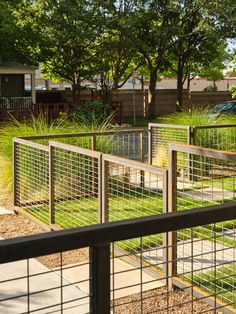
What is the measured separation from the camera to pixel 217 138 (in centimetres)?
1184

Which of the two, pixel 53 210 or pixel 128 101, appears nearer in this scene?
pixel 53 210

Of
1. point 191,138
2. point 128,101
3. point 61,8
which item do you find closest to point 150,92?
point 128,101

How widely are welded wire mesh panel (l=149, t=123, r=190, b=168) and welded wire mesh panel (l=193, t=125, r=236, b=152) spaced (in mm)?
406

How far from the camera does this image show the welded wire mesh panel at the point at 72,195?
23.2ft

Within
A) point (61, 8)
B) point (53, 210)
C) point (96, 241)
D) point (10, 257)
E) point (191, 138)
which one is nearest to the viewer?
point (10, 257)

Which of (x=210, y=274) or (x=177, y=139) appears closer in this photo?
(x=210, y=274)

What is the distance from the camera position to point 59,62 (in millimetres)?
29016

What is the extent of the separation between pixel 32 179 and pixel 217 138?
484 cm

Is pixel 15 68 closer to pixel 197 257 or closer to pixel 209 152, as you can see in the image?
pixel 197 257

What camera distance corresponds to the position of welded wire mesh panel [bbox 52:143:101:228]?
708 centimetres

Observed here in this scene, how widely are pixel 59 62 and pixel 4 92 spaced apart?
3.16m

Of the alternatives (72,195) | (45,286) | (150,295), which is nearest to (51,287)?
(45,286)

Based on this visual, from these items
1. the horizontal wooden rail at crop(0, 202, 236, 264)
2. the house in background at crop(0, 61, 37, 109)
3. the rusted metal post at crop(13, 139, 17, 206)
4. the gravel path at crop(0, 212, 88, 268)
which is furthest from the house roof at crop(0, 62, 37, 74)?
the horizontal wooden rail at crop(0, 202, 236, 264)

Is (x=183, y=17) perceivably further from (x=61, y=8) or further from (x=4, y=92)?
(x=4, y=92)
